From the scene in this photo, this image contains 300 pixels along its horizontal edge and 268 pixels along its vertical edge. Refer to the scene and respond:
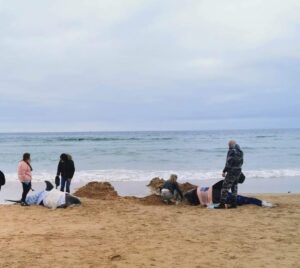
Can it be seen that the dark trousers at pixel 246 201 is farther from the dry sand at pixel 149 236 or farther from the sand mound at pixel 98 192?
the sand mound at pixel 98 192

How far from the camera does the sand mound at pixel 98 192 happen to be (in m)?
12.4

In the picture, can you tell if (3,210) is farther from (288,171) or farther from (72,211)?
(288,171)

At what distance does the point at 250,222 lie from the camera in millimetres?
8500

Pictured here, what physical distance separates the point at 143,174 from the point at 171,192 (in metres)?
8.81

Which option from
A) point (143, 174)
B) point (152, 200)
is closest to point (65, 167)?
point (152, 200)

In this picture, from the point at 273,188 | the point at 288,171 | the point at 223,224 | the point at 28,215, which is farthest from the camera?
the point at 288,171

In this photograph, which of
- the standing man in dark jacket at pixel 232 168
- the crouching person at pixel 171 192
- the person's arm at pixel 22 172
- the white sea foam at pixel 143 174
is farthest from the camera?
the white sea foam at pixel 143 174

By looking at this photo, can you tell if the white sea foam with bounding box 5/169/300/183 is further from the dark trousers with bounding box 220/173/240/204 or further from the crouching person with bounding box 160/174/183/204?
the dark trousers with bounding box 220/173/240/204

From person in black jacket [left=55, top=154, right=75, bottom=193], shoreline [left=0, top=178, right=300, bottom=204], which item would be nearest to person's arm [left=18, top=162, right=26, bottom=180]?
person in black jacket [left=55, top=154, right=75, bottom=193]

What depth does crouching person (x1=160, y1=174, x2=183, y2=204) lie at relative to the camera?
437 inches

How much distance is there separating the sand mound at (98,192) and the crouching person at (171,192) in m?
1.75

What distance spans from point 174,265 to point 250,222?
3307 mm

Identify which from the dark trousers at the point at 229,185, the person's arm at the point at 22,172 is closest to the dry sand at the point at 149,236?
the dark trousers at the point at 229,185

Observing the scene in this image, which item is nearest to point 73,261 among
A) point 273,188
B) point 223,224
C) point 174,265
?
point 174,265
